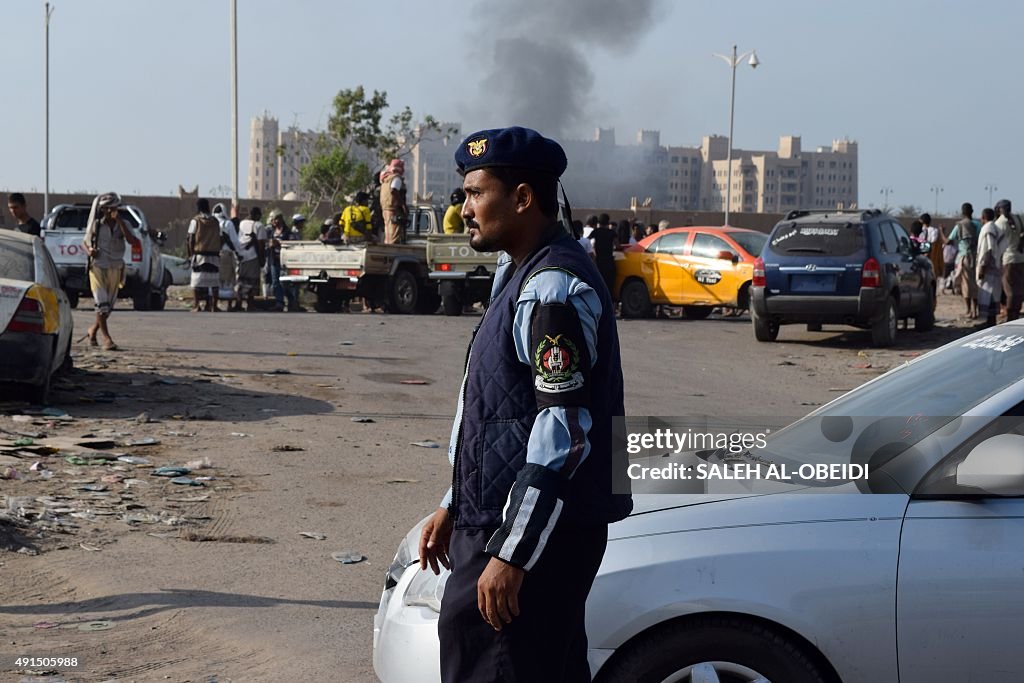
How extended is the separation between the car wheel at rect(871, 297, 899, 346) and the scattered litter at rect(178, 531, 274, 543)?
12798 mm

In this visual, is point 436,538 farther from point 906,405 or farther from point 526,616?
point 906,405

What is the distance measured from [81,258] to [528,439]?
22610 mm

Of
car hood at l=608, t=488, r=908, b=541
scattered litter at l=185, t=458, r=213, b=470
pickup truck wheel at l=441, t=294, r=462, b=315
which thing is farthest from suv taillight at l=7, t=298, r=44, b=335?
pickup truck wheel at l=441, t=294, r=462, b=315

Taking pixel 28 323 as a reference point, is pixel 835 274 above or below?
above

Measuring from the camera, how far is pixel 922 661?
367 cm

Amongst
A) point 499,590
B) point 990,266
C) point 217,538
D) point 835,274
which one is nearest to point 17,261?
point 217,538

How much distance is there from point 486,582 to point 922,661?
5.16ft

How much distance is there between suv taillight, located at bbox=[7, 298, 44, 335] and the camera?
34.4ft

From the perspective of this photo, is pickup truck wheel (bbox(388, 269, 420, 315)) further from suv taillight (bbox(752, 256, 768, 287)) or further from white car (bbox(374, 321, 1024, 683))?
white car (bbox(374, 321, 1024, 683))

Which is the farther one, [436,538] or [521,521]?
[436,538]

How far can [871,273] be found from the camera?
17.7 m

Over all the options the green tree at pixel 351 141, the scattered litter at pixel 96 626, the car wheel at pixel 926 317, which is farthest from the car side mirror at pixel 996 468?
the green tree at pixel 351 141

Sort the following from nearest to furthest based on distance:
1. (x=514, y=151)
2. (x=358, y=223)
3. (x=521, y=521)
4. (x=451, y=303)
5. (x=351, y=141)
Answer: (x=521, y=521) < (x=514, y=151) < (x=451, y=303) < (x=358, y=223) < (x=351, y=141)

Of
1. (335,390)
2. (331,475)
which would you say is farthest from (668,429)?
(335,390)
